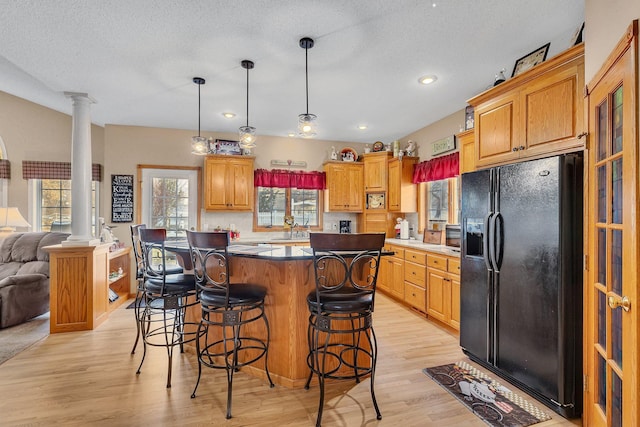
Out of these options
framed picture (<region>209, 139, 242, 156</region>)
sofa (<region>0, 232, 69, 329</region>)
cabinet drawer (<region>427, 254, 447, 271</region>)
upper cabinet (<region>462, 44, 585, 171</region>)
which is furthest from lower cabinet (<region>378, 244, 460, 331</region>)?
sofa (<region>0, 232, 69, 329</region>)

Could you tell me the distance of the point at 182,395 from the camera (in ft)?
7.11

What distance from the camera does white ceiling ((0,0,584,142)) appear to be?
2133mm

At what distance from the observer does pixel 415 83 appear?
3336mm

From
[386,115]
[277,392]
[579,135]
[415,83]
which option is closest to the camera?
[579,135]

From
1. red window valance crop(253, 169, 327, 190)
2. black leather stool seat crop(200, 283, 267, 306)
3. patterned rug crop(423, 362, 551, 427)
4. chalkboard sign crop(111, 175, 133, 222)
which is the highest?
red window valance crop(253, 169, 327, 190)

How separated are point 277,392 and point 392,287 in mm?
2848

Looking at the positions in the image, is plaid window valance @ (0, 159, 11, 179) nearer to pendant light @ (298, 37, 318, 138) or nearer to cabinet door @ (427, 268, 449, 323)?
pendant light @ (298, 37, 318, 138)

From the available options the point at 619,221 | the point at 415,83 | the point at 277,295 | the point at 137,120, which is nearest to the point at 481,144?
the point at 415,83

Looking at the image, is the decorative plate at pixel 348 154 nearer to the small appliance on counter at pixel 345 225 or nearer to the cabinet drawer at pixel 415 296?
the small appliance on counter at pixel 345 225

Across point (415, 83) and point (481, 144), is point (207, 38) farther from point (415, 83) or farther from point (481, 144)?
point (481, 144)

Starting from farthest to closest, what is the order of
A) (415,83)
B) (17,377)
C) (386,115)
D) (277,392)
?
(386,115)
(415,83)
(17,377)
(277,392)

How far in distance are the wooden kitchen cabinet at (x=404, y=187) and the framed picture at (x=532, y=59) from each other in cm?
243

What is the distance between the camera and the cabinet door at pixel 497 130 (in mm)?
2535

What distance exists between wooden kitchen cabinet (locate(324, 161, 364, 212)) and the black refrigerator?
2.90m
